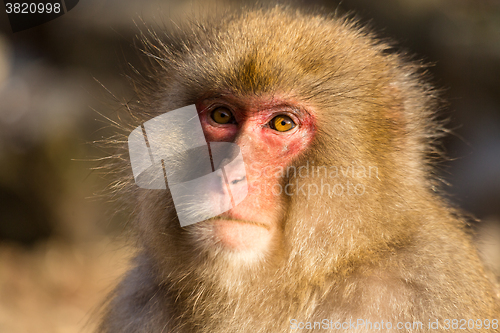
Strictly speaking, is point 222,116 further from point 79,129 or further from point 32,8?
point 79,129

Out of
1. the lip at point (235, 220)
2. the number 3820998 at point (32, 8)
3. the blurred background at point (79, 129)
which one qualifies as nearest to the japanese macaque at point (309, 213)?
the lip at point (235, 220)

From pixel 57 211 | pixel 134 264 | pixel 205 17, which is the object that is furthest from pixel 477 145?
pixel 57 211

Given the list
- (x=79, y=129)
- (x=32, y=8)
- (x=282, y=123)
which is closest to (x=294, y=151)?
(x=282, y=123)

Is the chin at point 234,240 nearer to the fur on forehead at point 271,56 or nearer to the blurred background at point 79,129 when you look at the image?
the fur on forehead at point 271,56

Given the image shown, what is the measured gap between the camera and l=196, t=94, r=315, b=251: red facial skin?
1710mm

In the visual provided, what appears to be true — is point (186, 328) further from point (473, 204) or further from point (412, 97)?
point (473, 204)

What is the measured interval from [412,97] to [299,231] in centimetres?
105

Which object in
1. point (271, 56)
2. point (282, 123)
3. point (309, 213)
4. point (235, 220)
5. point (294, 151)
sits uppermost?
point (271, 56)

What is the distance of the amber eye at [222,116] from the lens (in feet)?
6.70

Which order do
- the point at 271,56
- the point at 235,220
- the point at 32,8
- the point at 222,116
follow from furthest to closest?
the point at 32,8 < the point at 222,116 < the point at 271,56 < the point at 235,220

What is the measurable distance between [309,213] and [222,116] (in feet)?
1.95

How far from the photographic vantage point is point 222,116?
2.04 meters

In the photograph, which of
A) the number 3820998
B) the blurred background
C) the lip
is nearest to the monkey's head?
the lip

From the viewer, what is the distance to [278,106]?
1984 mm
